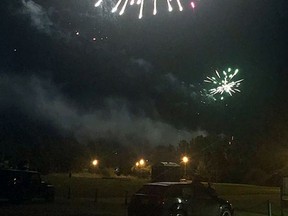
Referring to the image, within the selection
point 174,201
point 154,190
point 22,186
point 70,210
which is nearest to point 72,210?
point 70,210

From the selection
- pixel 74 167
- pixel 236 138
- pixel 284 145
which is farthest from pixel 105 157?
pixel 284 145

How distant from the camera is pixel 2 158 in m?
56.7

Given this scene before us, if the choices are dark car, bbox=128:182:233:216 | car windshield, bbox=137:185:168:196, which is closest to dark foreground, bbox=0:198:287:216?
car windshield, bbox=137:185:168:196

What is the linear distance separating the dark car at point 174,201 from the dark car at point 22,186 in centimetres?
985

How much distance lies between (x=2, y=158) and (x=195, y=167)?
81.5 ft

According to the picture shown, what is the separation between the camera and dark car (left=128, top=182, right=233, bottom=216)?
14711mm

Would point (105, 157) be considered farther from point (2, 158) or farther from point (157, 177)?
point (157, 177)

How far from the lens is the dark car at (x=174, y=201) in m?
14.7

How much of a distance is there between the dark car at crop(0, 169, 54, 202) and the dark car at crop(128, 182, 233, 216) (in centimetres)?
985

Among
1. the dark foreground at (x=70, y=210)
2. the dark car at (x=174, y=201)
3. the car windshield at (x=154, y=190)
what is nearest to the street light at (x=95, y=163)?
the dark foreground at (x=70, y=210)

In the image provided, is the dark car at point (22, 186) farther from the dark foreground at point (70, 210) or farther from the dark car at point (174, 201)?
the dark car at point (174, 201)

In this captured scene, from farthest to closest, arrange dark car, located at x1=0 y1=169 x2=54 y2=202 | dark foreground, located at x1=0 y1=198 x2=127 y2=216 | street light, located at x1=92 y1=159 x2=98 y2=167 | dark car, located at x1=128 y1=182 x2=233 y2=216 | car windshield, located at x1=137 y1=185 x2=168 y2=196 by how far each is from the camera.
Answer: street light, located at x1=92 y1=159 x2=98 y2=167, dark car, located at x1=0 y1=169 x2=54 y2=202, dark foreground, located at x1=0 y1=198 x2=127 y2=216, car windshield, located at x1=137 y1=185 x2=168 y2=196, dark car, located at x1=128 y1=182 x2=233 y2=216

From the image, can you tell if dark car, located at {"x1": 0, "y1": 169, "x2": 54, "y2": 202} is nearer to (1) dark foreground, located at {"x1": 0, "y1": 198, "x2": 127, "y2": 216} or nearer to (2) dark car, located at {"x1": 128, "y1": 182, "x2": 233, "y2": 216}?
(1) dark foreground, located at {"x1": 0, "y1": 198, "x2": 127, "y2": 216}

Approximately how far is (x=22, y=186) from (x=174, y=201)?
36.9ft
